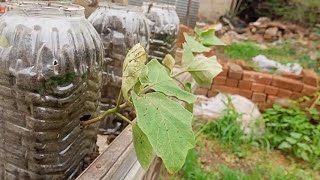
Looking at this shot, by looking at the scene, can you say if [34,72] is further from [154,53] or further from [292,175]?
[292,175]

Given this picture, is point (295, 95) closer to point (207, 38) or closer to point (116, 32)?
point (207, 38)

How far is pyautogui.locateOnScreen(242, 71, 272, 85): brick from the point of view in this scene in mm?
2584

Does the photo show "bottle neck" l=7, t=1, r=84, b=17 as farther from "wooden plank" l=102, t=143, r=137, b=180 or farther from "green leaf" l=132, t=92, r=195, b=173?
"wooden plank" l=102, t=143, r=137, b=180

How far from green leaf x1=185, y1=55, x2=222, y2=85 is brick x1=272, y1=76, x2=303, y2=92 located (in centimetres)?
181

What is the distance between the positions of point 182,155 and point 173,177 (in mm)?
1159

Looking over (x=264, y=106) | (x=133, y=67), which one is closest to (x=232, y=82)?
(x=264, y=106)

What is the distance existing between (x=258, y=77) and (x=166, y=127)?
218cm

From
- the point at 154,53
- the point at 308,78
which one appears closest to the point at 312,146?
the point at 308,78

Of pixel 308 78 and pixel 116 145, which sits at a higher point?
pixel 116 145

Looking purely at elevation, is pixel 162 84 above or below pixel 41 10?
below

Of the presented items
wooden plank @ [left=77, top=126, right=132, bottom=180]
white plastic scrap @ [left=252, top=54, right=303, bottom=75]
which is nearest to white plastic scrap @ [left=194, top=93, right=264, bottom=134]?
white plastic scrap @ [left=252, top=54, right=303, bottom=75]

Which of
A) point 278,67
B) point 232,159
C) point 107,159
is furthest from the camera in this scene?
point 278,67

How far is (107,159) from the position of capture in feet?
2.25

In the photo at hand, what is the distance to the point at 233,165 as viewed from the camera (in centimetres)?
200
